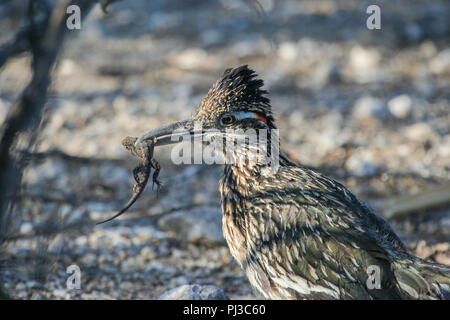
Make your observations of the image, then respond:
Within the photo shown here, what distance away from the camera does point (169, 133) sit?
4.63m

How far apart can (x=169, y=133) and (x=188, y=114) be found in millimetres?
3912

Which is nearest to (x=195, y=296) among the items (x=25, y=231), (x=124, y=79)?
Answer: (x=25, y=231)

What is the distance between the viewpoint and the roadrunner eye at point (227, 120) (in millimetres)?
4766

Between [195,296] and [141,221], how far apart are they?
73.9 inches

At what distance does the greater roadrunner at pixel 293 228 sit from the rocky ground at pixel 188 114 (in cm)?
76

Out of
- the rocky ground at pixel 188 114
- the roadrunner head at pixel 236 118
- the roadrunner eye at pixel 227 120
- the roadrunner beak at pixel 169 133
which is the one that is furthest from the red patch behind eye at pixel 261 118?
the rocky ground at pixel 188 114

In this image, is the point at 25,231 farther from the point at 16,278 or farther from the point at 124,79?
the point at 124,79

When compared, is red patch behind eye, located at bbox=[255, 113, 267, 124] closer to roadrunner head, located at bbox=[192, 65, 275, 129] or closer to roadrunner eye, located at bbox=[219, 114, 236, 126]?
roadrunner head, located at bbox=[192, 65, 275, 129]

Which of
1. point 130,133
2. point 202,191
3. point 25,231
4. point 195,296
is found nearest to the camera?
point 195,296

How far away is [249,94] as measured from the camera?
4.75 meters

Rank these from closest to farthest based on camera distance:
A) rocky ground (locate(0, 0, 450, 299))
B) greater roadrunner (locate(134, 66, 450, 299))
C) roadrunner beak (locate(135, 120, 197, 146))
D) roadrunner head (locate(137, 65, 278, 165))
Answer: greater roadrunner (locate(134, 66, 450, 299)) → roadrunner beak (locate(135, 120, 197, 146)) → roadrunner head (locate(137, 65, 278, 165)) → rocky ground (locate(0, 0, 450, 299))

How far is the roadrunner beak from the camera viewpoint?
178 inches

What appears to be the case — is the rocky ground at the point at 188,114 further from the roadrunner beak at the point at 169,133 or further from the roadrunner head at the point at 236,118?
the roadrunner beak at the point at 169,133

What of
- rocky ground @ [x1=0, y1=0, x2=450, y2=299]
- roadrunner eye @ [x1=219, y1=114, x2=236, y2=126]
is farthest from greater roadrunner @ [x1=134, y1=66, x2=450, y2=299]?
rocky ground @ [x1=0, y1=0, x2=450, y2=299]
